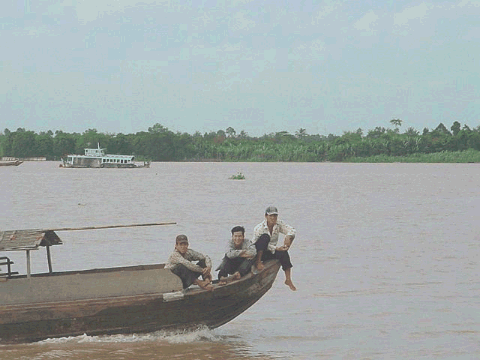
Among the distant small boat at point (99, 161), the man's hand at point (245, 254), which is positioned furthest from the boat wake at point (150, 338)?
the distant small boat at point (99, 161)

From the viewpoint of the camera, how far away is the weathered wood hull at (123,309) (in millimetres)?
8594

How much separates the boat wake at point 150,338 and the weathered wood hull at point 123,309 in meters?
0.09

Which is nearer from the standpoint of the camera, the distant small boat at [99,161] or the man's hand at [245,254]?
the man's hand at [245,254]

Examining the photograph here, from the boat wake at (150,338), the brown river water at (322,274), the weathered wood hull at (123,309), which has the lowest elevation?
the brown river water at (322,274)

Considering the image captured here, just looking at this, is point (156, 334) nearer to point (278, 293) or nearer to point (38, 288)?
point (38, 288)

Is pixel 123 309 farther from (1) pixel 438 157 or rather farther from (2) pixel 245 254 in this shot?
(1) pixel 438 157

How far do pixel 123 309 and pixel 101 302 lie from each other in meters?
0.25

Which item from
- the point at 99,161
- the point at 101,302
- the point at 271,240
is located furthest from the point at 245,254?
the point at 99,161

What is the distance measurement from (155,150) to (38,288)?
10412cm

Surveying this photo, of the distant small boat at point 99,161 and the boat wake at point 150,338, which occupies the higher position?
the distant small boat at point 99,161

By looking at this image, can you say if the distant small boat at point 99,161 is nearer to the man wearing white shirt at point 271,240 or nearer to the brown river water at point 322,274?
the brown river water at point 322,274

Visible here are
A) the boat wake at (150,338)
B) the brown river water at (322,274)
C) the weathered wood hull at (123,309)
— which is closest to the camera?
the weathered wood hull at (123,309)

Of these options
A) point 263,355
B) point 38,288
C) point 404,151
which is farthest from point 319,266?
point 404,151

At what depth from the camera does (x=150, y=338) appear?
29.7ft
